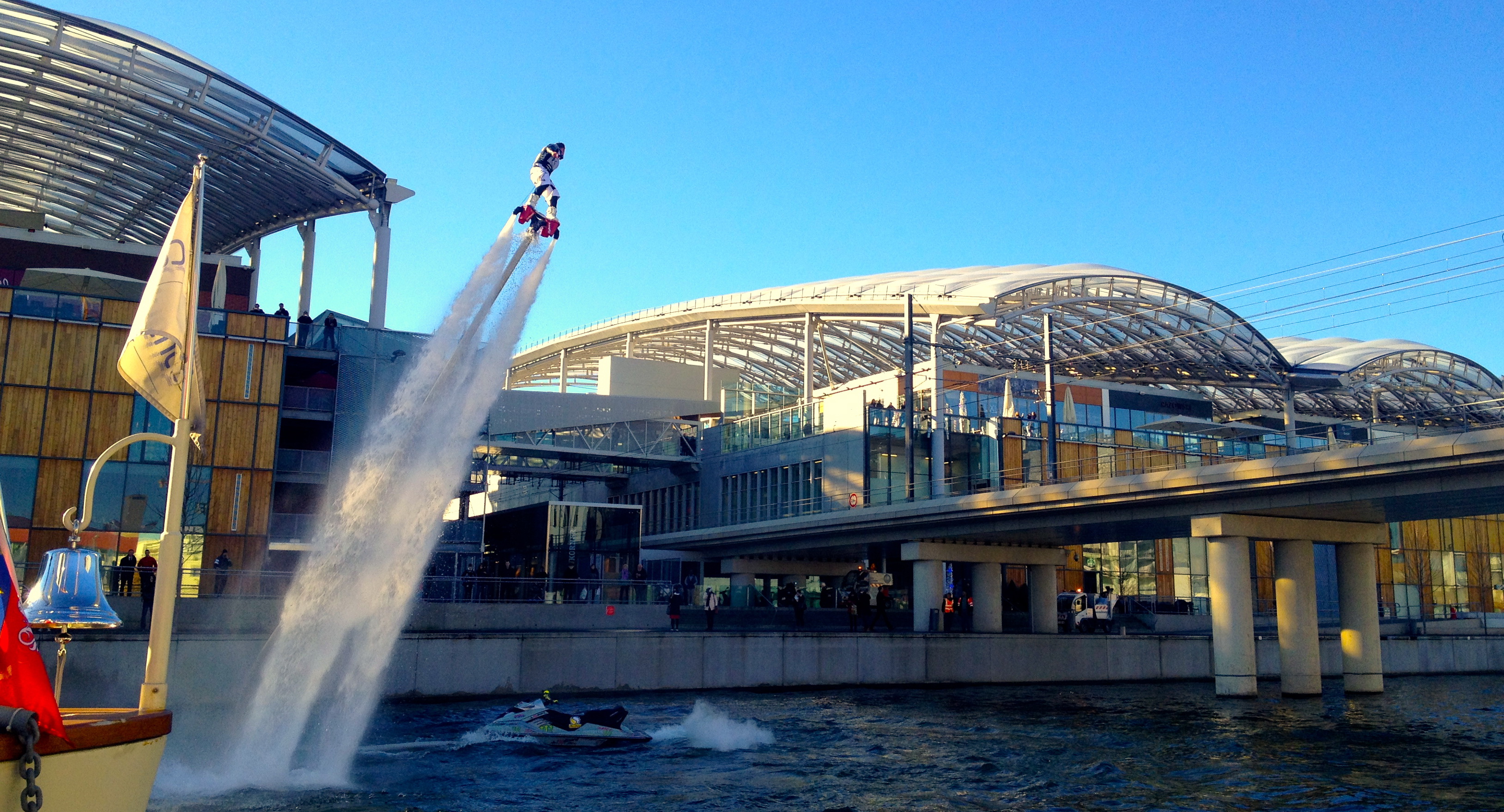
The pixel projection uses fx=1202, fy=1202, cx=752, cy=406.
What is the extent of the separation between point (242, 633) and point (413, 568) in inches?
472

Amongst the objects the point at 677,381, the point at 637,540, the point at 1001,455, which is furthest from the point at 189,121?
the point at 1001,455

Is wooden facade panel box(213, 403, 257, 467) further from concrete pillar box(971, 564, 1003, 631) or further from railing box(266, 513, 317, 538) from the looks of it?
concrete pillar box(971, 564, 1003, 631)

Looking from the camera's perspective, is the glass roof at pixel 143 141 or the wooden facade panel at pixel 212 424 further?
the wooden facade panel at pixel 212 424

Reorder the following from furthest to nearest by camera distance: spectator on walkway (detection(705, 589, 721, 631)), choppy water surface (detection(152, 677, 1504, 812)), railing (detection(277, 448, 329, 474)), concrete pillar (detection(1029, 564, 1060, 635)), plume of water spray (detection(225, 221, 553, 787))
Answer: concrete pillar (detection(1029, 564, 1060, 635)), railing (detection(277, 448, 329, 474)), spectator on walkway (detection(705, 589, 721, 631)), plume of water spray (detection(225, 221, 553, 787)), choppy water surface (detection(152, 677, 1504, 812))

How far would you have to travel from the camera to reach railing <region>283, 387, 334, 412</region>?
45969 mm

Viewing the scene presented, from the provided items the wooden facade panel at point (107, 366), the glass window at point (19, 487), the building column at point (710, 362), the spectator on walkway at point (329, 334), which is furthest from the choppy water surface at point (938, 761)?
the building column at point (710, 362)

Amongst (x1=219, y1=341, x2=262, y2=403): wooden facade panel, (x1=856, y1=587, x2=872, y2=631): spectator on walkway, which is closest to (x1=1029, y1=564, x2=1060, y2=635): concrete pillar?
(x1=856, y1=587, x2=872, y2=631): spectator on walkway

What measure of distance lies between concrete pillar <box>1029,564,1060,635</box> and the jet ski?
29.2m

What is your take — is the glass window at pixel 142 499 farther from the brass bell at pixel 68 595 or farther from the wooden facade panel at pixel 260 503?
the brass bell at pixel 68 595

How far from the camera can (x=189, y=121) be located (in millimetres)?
44469

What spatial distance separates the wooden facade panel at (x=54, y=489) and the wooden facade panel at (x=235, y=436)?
4344mm

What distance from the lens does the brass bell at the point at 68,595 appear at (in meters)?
9.36

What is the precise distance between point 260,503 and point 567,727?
21.9 metres

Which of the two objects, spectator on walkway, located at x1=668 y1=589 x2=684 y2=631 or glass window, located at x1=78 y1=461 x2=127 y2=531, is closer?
glass window, located at x1=78 y1=461 x2=127 y2=531
